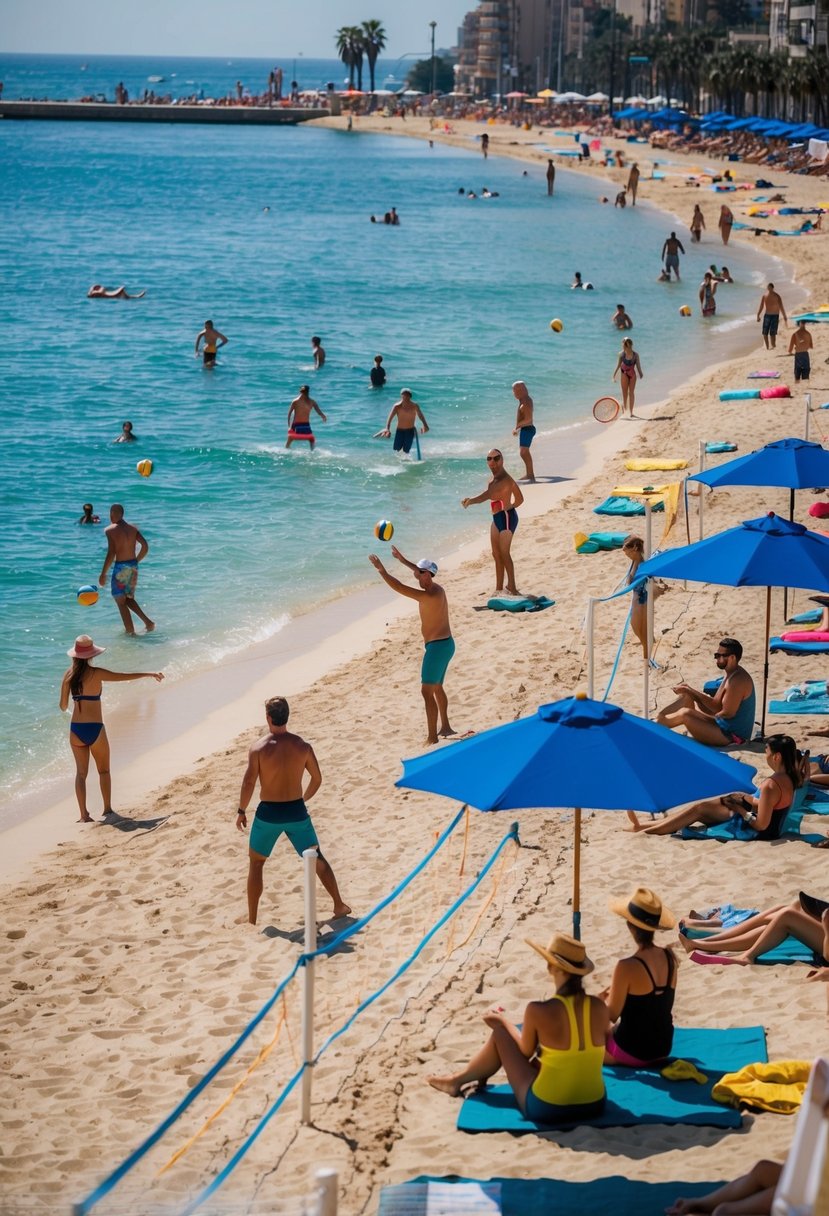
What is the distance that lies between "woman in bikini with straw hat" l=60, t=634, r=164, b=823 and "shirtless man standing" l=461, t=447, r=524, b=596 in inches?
167

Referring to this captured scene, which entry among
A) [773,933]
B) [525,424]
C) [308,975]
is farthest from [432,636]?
[525,424]

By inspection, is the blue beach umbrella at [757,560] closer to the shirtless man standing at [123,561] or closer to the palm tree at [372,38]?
the shirtless man standing at [123,561]

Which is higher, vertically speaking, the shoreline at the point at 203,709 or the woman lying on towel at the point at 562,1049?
the woman lying on towel at the point at 562,1049

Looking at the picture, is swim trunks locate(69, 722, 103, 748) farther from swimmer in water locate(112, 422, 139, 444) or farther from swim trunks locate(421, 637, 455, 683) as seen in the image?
swimmer in water locate(112, 422, 139, 444)

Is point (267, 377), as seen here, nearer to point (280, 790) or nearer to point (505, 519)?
Result: point (505, 519)

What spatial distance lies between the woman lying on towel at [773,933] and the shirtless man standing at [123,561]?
329 inches

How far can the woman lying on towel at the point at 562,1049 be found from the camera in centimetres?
563

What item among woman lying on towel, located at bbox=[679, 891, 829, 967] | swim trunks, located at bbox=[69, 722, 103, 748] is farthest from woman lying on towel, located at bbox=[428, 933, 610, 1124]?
swim trunks, located at bbox=[69, 722, 103, 748]

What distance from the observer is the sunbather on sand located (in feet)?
15.4

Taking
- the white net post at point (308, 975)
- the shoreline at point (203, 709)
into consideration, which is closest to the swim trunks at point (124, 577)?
the shoreline at point (203, 709)

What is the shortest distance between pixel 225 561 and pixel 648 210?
156 ft

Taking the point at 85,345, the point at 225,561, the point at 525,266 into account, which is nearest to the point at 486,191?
the point at 525,266

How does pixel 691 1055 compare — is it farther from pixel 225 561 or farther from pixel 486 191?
pixel 486 191

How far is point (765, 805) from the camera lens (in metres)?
8.34
